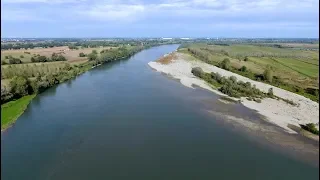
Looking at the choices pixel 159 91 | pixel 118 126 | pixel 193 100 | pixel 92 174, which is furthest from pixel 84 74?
pixel 92 174

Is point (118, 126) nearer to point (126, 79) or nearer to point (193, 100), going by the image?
point (193, 100)

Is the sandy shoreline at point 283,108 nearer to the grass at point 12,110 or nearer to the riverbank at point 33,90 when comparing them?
the riverbank at point 33,90

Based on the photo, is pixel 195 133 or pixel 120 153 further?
pixel 195 133

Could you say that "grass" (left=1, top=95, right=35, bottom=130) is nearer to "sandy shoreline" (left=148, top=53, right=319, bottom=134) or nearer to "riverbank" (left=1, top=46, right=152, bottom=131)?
"riverbank" (left=1, top=46, right=152, bottom=131)

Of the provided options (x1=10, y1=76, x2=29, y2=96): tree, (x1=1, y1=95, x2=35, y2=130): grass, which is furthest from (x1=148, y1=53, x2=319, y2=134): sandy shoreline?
(x1=1, y1=95, x2=35, y2=130): grass

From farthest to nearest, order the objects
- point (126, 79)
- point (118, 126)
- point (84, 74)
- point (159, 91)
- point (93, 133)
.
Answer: point (84, 74) < point (126, 79) < point (159, 91) < point (118, 126) < point (93, 133)
